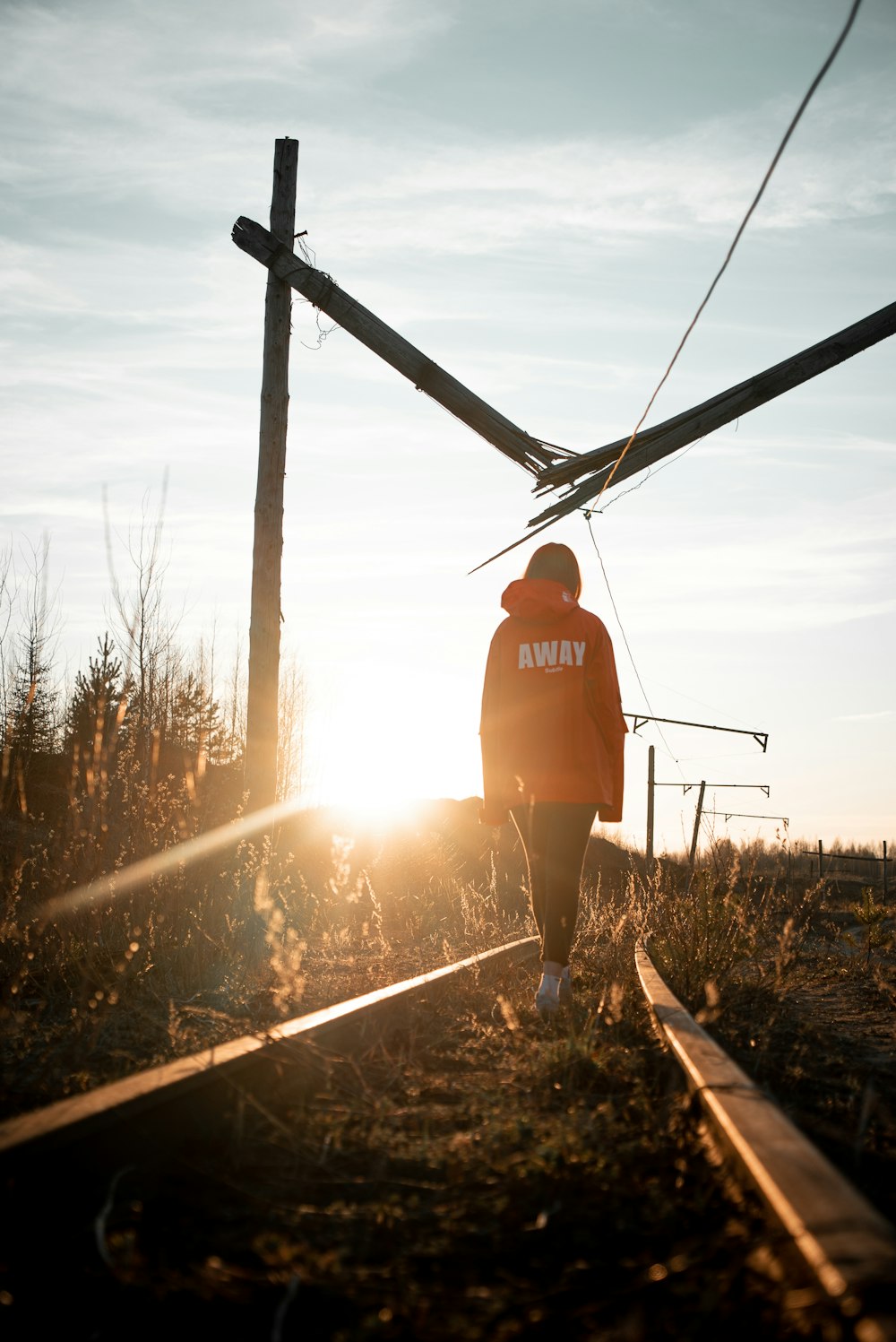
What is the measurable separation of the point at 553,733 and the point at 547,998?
3.56ft

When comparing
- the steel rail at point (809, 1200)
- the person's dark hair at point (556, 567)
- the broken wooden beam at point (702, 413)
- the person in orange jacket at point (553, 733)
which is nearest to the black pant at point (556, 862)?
the person in orange jacket at point (553, 733)

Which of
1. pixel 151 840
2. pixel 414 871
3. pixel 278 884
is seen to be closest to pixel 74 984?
pixel 151 840

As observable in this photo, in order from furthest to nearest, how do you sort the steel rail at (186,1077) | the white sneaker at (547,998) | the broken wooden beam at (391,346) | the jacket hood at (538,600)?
the broken wooden beam at (391,346), the jacket hood at (538,600), the white sneaker at (547,998), the steel rail at (186,1077)

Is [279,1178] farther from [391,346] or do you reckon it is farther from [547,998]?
[391,346]

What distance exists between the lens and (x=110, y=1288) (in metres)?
1.48

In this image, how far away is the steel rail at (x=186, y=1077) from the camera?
190 centimetres

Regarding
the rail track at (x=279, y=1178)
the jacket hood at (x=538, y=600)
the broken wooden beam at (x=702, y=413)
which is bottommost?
the rail track at (x=279, y=1178)

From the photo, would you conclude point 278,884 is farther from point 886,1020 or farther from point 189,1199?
point 189,1199

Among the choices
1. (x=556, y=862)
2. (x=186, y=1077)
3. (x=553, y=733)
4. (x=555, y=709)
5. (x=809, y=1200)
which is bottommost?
(x=186, y=1077)

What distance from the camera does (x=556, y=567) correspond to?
470cm

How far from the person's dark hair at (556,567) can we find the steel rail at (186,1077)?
1907 mm

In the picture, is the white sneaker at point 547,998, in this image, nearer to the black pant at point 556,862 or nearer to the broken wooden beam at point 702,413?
the black pant at point 556,862

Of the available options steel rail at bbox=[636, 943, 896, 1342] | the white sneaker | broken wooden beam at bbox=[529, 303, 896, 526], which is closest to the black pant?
the white sneaker

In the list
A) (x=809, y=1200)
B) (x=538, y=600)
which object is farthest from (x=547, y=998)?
(x=809, y=1200)
